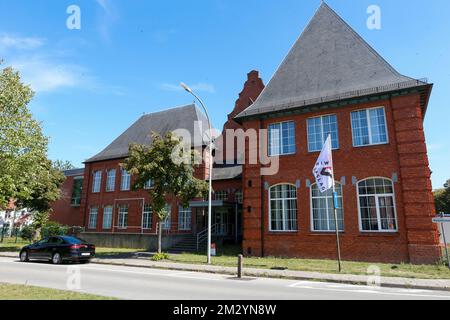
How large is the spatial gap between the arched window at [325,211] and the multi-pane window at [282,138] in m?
3.13

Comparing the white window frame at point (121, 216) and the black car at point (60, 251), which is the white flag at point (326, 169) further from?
the white window frame at point (121, 216)

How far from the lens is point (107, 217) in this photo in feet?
102

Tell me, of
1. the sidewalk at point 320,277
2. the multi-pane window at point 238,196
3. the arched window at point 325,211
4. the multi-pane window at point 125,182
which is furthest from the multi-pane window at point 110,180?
the arched window at point 325,211

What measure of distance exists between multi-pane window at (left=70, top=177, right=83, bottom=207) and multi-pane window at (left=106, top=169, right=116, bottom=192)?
8.43m

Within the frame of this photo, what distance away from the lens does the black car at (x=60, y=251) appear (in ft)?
52.7

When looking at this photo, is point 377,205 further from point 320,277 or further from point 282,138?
point 320,277

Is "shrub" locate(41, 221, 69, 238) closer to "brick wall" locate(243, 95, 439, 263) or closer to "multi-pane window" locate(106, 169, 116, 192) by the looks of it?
"multi-pane window" locate(106, 169, 116, 192)

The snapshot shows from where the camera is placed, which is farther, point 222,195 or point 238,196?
point 222,195

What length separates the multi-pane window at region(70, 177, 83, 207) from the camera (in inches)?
1494

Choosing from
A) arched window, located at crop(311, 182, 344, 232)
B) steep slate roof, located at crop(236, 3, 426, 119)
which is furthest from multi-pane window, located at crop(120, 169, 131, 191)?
arched window, located at crop(311, 182, 344, 232)

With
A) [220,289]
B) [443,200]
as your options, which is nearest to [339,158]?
[220,289]

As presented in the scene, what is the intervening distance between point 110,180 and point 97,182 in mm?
2061
